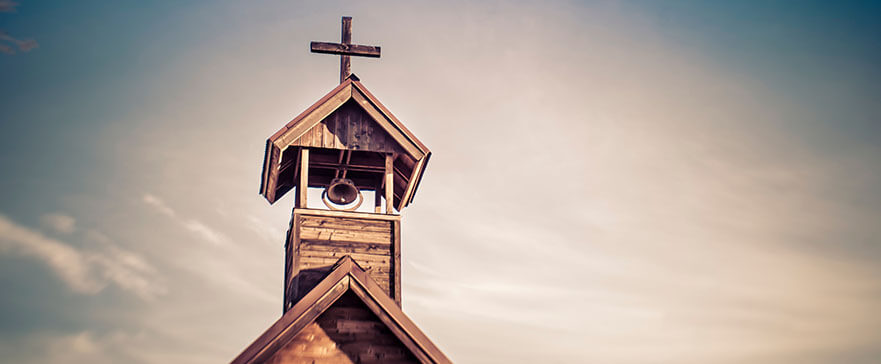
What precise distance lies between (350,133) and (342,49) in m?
2.18

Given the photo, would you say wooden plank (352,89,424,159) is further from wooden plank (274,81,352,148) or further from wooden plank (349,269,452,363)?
wooden plank (349,269,452,363)

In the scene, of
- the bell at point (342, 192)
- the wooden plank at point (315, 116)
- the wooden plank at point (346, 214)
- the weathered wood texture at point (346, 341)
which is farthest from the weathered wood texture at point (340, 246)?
the wooden plank at point (315, 116)

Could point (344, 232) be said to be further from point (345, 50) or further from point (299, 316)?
point (345, 50)

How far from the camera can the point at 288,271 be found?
1381 cm

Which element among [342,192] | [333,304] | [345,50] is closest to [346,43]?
[345,50]

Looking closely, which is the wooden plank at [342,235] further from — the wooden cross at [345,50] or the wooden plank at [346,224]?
the wooden cross at [345,50]

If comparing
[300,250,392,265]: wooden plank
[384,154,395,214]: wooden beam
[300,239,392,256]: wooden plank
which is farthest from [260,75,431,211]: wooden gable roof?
[300,250,392,265]: wooden plank

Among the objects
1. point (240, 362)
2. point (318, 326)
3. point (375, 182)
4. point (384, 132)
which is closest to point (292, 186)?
point (375, 182)

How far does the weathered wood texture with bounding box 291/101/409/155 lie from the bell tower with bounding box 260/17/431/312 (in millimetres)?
21

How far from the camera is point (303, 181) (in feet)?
46.4

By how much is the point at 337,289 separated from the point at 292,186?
5.93 meters

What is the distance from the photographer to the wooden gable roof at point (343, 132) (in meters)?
14.5

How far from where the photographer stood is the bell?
14922 millimetres

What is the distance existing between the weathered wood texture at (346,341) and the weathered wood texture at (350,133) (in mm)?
3899
